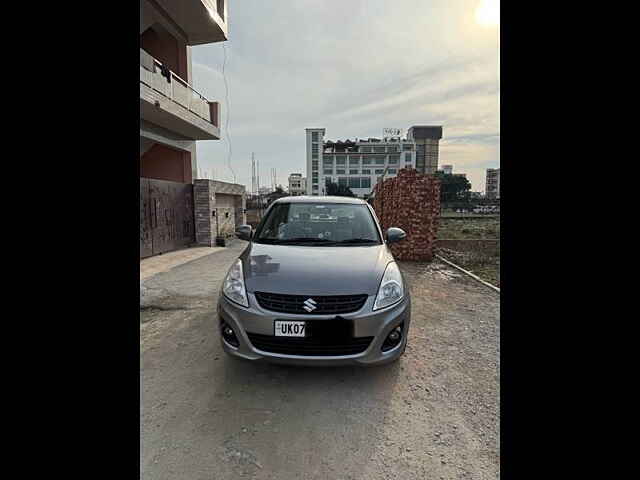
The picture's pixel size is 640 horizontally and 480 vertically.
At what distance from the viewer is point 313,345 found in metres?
2.31

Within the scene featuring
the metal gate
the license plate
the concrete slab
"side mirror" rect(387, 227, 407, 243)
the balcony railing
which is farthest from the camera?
the balcony railing

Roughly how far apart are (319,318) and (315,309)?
0.22ft

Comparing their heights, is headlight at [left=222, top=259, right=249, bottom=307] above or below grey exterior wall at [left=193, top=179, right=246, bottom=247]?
below

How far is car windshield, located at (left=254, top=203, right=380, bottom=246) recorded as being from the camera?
3301mm

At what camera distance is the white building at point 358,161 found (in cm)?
7125

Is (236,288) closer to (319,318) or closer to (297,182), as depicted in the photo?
(319,318)

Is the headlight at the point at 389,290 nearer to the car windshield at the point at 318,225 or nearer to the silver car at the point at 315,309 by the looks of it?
the silver car at the point at 315,309

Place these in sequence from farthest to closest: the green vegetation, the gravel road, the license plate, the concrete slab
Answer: the green vegetation → the concrete slab → the license plate → the gravel road

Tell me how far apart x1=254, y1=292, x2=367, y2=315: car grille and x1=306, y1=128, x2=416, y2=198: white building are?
6802 centimetres

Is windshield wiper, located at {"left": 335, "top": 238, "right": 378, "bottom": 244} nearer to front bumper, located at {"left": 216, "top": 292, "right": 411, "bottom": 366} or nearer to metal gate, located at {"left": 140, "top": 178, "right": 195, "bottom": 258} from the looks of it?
front bumper, located at {"left": 216, "top": 292, "right": 411, "bottom": 366}

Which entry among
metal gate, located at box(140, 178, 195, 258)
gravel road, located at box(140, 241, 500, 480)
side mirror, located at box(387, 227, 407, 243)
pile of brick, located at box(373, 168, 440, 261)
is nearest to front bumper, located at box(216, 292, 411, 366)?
gravel road, located at box(140, 241, 500, 480)

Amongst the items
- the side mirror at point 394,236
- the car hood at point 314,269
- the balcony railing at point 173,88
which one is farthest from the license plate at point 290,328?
the balcony railing at point 173,88
